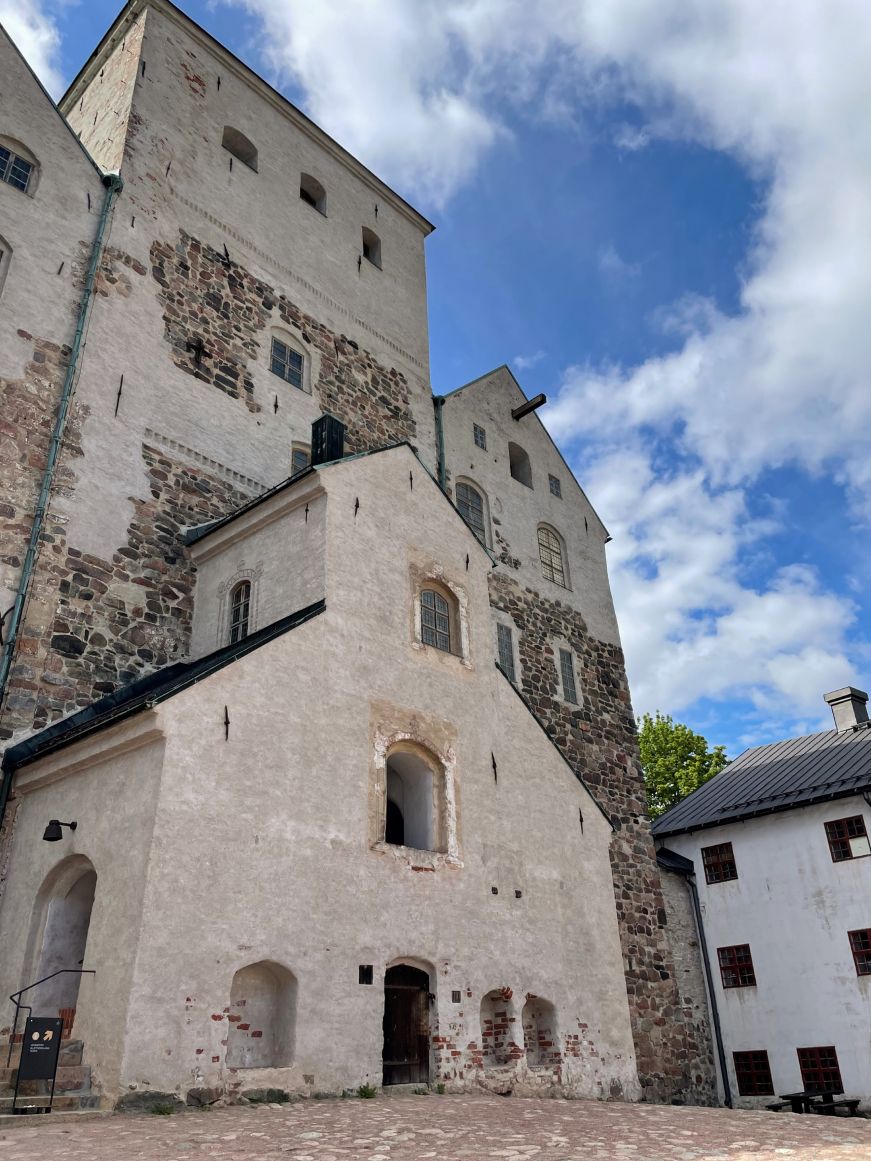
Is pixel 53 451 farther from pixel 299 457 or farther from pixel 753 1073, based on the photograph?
pixel 753 1073

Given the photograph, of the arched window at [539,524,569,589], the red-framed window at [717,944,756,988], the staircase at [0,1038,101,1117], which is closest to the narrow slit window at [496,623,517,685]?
the arched window at [539,524,569,589]

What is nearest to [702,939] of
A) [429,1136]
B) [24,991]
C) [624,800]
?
[624,800]

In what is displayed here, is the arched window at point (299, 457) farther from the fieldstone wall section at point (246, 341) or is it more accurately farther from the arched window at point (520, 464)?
the arched window at point (520, 464)

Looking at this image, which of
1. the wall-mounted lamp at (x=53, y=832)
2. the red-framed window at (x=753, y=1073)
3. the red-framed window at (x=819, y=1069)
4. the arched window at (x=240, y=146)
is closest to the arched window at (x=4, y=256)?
the arched window at (x=240, y=146)

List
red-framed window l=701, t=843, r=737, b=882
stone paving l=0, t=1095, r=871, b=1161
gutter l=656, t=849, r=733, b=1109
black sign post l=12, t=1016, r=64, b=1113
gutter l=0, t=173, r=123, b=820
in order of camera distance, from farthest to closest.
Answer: red-framed window l=701, t=843, r=737, b=882
gutter l=656, t=849, r=733, b=1109
gutter l=0, t=173, r=123, b=820
black sign post l=12, t=1016, r=64, b=1113
stone paving l=0, t=1095, r=871, b=1161

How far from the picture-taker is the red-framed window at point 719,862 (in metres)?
21.7

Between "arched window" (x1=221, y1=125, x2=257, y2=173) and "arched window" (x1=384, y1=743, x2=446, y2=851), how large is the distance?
48.5ft

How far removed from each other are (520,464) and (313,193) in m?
8.74

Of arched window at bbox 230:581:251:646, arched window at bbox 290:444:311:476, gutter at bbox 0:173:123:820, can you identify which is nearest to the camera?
gutter at bbox 0:173:123:820

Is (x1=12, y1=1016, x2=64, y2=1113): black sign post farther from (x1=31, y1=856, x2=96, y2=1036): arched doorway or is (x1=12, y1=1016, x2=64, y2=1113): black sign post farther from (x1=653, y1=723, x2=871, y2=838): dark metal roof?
(x1=653, y1=723, x2=871, y2=838): dark metal roof

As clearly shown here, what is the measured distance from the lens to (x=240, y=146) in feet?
69.3

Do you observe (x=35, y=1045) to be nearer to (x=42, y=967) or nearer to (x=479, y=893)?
(x=42, y=967)

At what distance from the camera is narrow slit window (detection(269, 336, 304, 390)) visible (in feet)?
61.7

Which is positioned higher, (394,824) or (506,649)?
(506,649)
